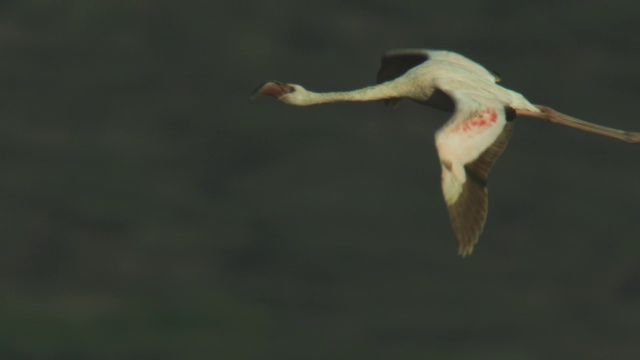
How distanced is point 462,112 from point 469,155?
2.09 feet

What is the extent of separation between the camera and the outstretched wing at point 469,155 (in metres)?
19.4

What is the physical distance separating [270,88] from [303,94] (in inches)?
17.3

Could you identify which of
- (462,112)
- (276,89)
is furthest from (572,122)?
(276,89)

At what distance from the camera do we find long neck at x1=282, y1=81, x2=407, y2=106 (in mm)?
22453

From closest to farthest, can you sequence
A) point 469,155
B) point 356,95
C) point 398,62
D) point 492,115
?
point 469,155 → point 492,115 → point 356,95 → point 398,62

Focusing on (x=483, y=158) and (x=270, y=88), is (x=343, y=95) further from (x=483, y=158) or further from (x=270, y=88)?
(x=483, y=158)

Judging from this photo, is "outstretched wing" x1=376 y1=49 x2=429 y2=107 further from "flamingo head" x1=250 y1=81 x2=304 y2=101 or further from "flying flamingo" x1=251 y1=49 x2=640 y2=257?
"flamingo head" x1=250 y1=81 x2=304 y2=101

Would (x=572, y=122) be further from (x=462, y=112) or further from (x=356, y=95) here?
(x=356, y=95)

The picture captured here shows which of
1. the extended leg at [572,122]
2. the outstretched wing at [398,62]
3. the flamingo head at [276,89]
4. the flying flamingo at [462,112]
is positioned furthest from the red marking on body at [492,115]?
the outstretched wing at [398,62]

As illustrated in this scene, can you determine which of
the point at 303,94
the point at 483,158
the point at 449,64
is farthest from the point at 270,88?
the point at 483,158

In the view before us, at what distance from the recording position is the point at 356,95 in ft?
74.4

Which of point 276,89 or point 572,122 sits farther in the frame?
point 276,89

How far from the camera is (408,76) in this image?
73.7 ft

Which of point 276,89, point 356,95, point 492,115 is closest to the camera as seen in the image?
point 492,115
